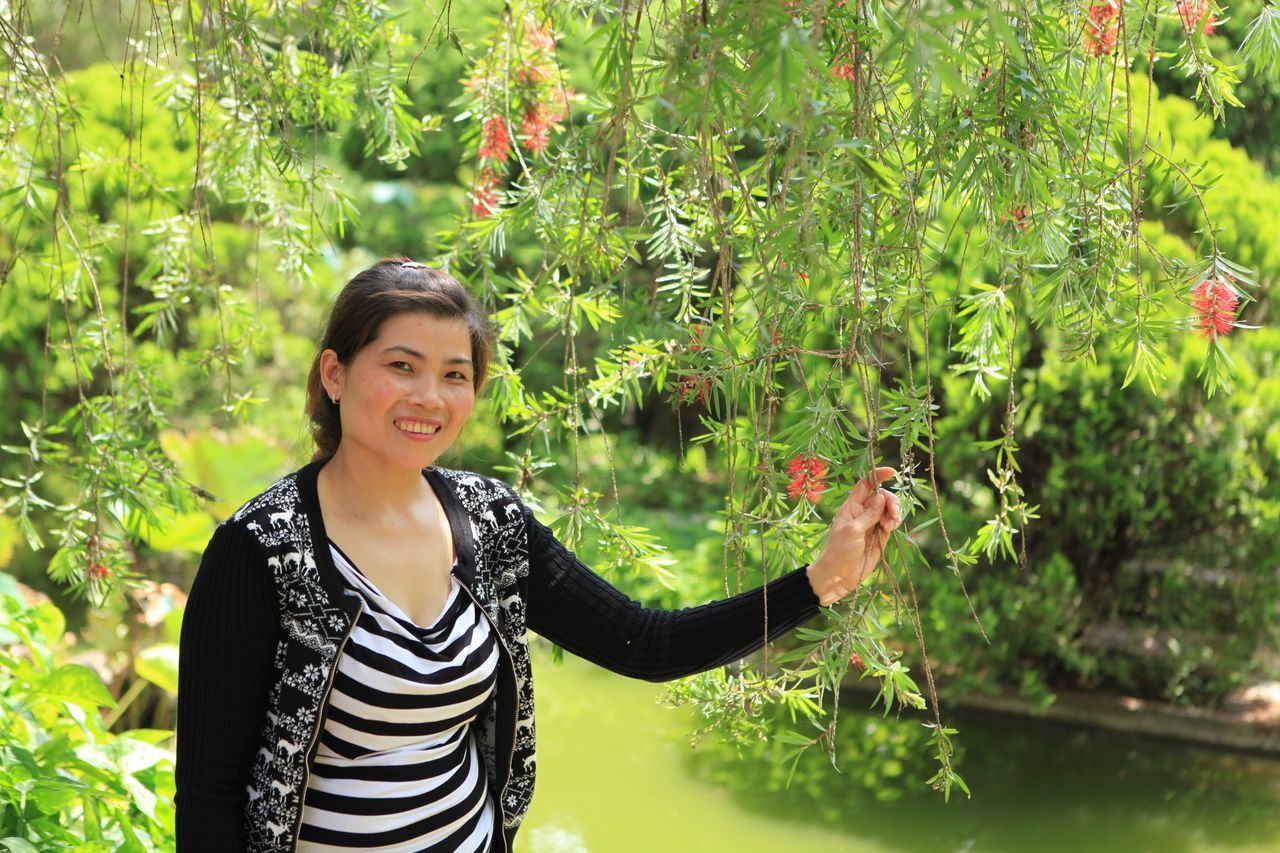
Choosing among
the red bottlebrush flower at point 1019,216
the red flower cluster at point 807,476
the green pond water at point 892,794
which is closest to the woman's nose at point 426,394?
the red flower cluster at point 807,476

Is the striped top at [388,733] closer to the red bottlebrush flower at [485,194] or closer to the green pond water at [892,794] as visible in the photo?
the red bottlebrush flower at [485,194]

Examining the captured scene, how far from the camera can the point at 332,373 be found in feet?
5.56

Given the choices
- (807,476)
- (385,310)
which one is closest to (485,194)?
(385,310)

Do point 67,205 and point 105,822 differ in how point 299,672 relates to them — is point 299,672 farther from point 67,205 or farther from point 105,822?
point 105,822

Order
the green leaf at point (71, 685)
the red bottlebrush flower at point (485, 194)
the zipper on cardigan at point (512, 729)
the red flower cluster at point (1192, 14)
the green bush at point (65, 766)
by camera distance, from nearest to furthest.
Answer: the red flower cluster at point (1192, 14) < the zipper on cardigan at point (512, 729) < the red bottlebrush flower at point (485, 194) < the green bush at point (65, 766) < the green leaf at point (71, 685)

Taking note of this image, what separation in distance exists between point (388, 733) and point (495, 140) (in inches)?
38.5

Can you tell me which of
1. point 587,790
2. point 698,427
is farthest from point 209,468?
point 698,427

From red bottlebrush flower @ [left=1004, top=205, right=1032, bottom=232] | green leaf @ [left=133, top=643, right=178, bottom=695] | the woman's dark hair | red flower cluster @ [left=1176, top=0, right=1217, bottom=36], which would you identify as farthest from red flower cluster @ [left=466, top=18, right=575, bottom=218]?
green leaf @ [left=133, top=643, right=178, bottom=695]

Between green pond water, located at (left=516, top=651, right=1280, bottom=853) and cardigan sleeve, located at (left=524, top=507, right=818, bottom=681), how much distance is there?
1796mm

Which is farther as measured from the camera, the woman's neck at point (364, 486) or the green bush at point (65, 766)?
the green bush at point (65, 766)

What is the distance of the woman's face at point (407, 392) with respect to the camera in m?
1.61

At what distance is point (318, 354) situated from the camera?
5.69ft

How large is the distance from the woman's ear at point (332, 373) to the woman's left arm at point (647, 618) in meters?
0.31

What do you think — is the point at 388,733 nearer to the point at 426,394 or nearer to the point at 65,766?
the point at 426,394
